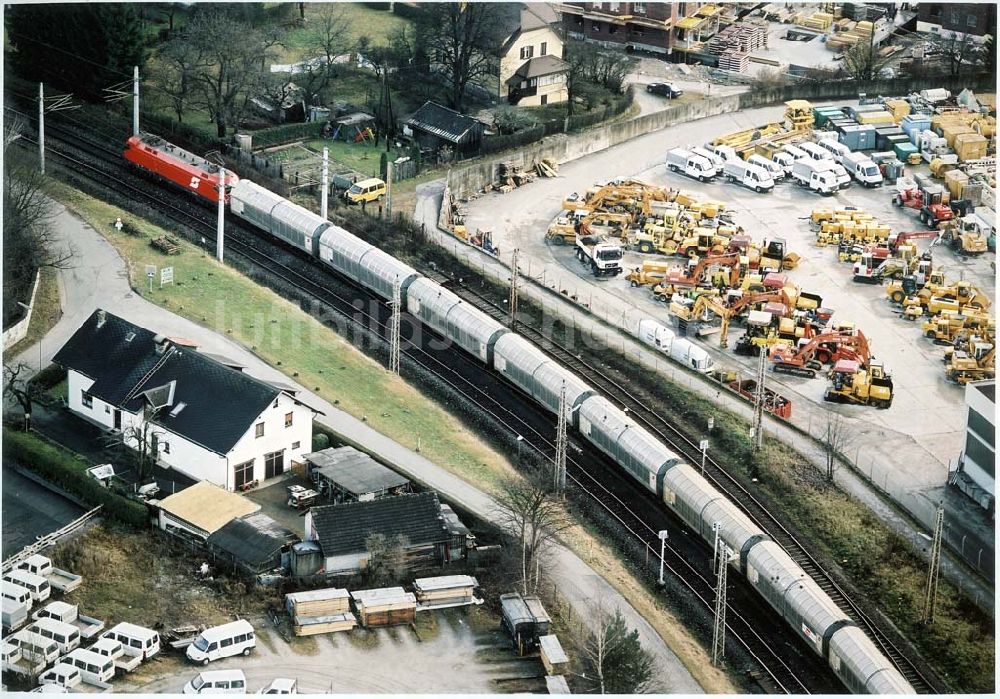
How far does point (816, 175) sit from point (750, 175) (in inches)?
145

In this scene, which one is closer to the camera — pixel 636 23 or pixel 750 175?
pixel 750 175

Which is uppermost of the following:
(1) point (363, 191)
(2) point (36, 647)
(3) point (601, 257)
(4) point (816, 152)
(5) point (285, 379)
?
(1) point (363, 191)

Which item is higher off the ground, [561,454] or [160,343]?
[160,343]

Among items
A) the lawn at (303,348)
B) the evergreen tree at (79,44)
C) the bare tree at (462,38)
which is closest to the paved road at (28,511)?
the lawn at (303,348)

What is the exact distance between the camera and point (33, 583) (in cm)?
6838

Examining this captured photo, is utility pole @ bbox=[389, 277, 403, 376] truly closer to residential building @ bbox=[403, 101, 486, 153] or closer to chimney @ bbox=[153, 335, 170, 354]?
chimney @ bbox=[153, 335, 170, 354]

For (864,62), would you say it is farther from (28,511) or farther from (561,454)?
(28,511)

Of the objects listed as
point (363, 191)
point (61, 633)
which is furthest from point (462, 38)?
point (61, 633)

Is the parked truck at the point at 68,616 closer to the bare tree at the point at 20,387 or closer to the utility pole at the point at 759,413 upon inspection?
the bare tree at the point at 20,387

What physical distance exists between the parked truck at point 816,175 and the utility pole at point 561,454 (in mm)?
37467

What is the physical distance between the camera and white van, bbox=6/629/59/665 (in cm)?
6556

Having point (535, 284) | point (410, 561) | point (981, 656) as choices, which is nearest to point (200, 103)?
point (535, 284)

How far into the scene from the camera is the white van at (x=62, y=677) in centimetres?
6456

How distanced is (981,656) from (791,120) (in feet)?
181
